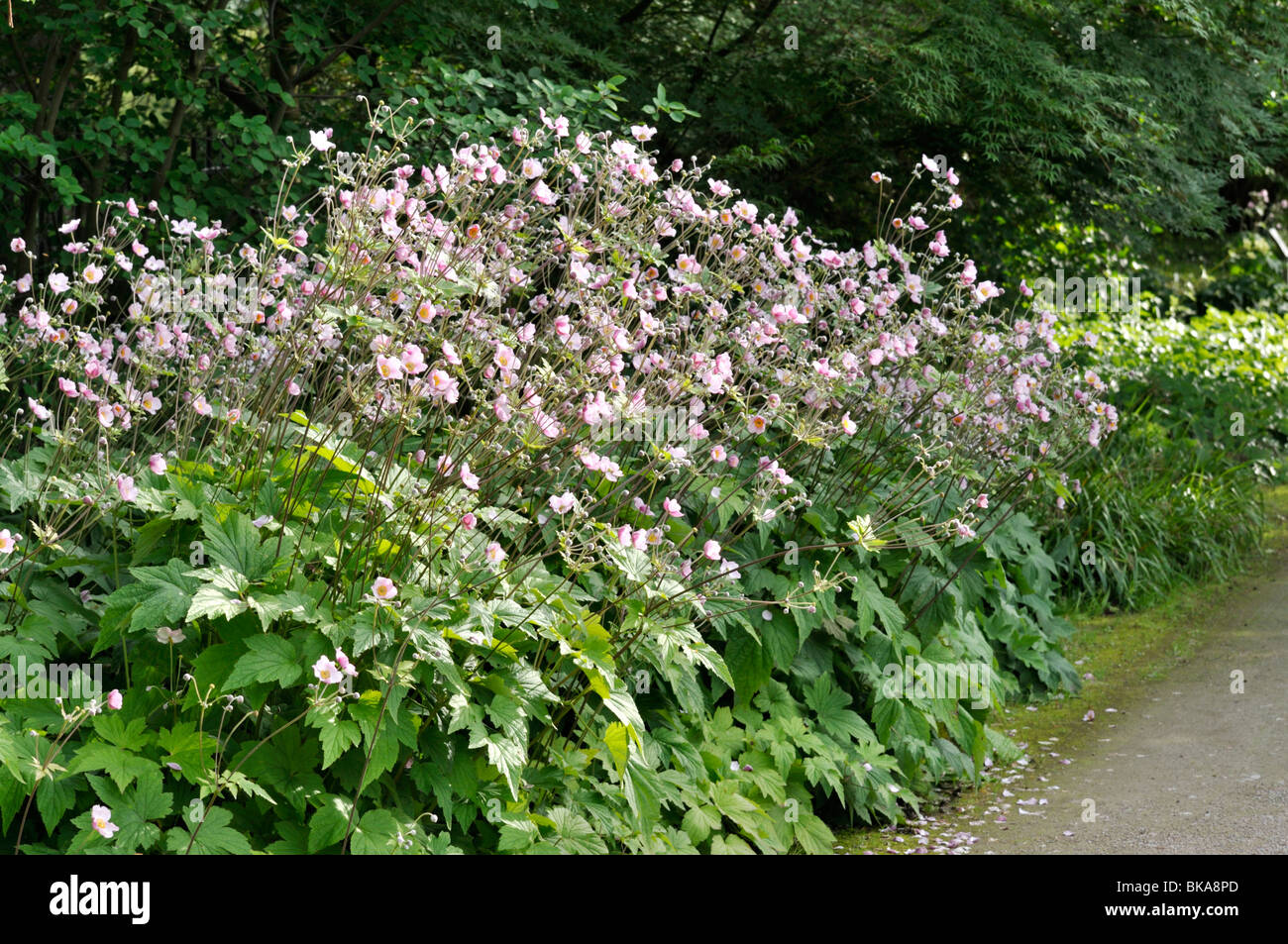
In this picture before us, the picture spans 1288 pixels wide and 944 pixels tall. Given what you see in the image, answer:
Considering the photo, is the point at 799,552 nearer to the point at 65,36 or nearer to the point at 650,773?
the point at 650,773

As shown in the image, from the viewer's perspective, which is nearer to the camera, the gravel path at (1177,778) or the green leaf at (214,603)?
the green leaf at (214,603)

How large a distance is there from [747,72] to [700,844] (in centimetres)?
469

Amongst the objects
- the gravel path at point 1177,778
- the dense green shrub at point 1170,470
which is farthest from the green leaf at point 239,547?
the dense green shrub at point 1170,470

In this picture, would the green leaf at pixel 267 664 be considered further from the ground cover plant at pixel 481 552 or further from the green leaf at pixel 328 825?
the green leaf at pixel 328 825

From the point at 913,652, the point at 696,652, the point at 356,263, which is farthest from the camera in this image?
the point at 913,652

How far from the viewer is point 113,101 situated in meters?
6.50

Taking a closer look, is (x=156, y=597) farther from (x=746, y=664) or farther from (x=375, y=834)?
(x=746, y=664)

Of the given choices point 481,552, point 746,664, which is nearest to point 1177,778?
point 746,664

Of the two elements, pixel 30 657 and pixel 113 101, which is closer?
pixel 30 657

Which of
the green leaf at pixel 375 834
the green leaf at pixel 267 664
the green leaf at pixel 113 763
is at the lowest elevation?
the green leaf at pixel 375 834

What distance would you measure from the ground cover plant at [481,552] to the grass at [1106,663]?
0.13 m

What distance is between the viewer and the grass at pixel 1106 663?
4363 mm

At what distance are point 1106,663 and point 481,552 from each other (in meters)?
3.99
